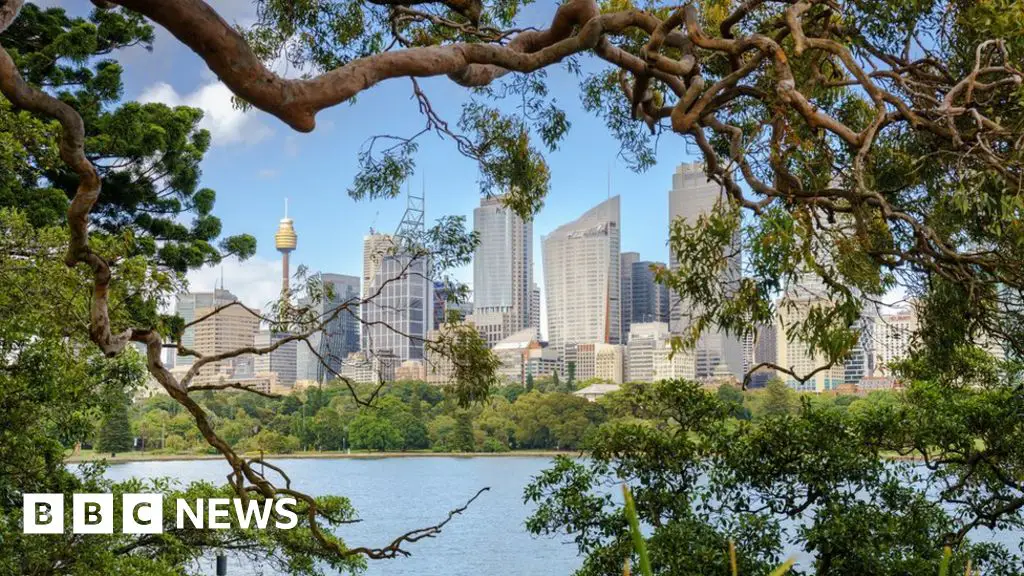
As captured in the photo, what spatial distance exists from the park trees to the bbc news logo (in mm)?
928

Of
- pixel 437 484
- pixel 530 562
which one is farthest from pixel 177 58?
pixel 530 562

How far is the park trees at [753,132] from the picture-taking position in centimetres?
297

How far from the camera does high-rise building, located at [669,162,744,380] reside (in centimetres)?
356

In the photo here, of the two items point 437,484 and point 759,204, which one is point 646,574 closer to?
point 759,204

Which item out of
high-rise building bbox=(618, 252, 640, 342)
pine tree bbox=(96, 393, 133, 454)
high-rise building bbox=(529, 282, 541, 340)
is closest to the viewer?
pine tree bbox=(96, 393, 133, 454)

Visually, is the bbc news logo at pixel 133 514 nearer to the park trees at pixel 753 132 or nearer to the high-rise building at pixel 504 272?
the park trees at pixel 753 132

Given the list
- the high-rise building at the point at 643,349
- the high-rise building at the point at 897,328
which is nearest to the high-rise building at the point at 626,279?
the high-rise building at the point at 643,349

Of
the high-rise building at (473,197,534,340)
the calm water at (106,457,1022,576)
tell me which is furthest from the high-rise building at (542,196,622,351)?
the calm water at (106,457,1022,576)

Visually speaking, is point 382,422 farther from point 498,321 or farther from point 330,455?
point 498,321

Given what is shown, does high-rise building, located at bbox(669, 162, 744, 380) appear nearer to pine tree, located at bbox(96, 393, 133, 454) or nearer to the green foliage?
the green foliage

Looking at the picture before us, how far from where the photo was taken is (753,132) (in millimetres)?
3633

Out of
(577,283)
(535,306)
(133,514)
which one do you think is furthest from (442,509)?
(577,283)

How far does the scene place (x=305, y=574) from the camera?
6223 millimetres

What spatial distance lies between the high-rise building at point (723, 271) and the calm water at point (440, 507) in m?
5.06
